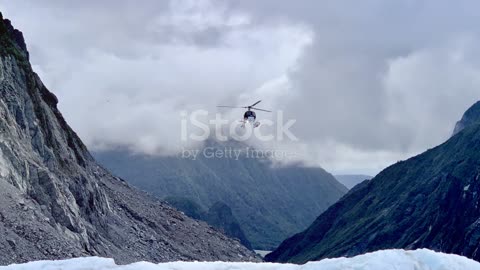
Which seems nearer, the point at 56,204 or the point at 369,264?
the point at 369,264

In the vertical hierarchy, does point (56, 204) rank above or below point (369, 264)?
above

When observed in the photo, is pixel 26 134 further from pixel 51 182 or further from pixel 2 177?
pixel 2 177

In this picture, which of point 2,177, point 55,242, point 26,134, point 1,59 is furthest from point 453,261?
point 1,59

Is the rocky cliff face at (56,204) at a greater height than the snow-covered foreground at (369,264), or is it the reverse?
the rocky cliff face at (56,204)


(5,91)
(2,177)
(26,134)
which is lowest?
(2,177)

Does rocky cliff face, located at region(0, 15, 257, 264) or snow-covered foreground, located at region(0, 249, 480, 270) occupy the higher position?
rocky cliff face, located at region(0, 15, 257, 264)

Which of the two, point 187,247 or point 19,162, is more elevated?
point 19,162

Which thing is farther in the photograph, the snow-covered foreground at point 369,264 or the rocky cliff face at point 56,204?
the rocky cliff face at point 56,204

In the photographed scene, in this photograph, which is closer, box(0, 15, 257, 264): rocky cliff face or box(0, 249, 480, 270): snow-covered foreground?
box(0, 249, 480, 270): snow-covered foreground
